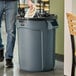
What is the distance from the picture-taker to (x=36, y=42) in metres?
3.97

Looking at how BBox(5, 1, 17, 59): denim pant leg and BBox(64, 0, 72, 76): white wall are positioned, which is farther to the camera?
BBox(5, 1, 17, 59): denim pant leg

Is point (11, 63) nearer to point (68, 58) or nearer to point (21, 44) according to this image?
point (21, 44)

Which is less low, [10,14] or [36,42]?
[10,14]

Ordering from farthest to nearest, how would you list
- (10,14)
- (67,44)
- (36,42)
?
(10,14)
(36,42)
(67,44)

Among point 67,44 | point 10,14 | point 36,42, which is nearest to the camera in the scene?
point 67,44

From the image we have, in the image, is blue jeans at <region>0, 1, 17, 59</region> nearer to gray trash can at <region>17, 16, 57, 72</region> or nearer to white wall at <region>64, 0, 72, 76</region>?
gray trash can at <region>17, 16, 57, 72</region>

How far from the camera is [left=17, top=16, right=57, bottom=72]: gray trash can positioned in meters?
3.97

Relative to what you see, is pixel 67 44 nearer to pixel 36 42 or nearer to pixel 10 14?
pixel 36 42

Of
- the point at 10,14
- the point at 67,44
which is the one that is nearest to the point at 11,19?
the point at 10,14

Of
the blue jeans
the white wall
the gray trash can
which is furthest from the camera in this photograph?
the blue jeans

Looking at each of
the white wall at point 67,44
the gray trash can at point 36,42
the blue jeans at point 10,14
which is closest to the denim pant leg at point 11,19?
the blue jeans at point 10,14

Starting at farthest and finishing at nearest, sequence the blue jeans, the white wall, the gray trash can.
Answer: the blue jeans → the gray trash can → the white wall

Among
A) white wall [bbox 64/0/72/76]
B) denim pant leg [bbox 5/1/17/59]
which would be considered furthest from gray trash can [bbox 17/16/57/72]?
white wall [bbox 64/0/72/76]

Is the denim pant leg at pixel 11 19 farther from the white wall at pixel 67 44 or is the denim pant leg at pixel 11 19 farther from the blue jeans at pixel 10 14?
the white wall at pixel 67 44
